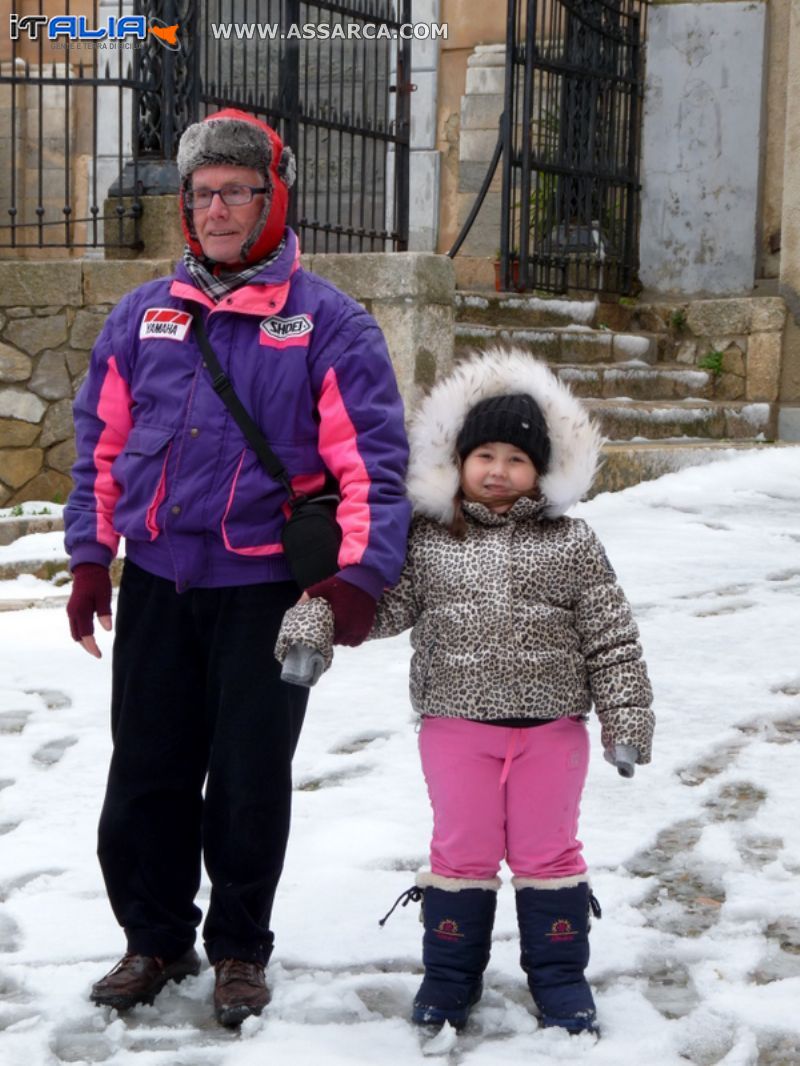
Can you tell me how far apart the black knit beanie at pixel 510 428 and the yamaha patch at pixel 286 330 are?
308 mm

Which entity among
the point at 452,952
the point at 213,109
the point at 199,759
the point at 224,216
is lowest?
the point at 452,952

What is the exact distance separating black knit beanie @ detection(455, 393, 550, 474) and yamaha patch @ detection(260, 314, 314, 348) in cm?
31

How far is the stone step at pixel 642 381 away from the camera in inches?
341

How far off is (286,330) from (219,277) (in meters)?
0.16

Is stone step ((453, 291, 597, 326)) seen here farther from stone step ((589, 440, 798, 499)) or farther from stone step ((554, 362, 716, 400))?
stone step ((589, 440, 798, 499))

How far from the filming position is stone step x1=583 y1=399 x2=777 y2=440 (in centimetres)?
833

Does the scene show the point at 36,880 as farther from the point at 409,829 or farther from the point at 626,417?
the point at 626,417

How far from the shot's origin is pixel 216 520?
2686 mm

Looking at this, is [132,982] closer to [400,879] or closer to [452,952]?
[452,952]

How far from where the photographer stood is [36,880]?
3.34m

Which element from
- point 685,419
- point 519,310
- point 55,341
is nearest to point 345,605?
point 55,341

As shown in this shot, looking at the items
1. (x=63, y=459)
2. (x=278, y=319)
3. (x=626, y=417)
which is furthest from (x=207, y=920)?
(x=626, y=417)

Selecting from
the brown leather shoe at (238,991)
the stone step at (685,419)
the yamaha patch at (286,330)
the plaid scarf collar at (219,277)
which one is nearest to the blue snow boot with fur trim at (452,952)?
the brown leather shoe at (238,991)

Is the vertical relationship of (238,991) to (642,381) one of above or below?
below
